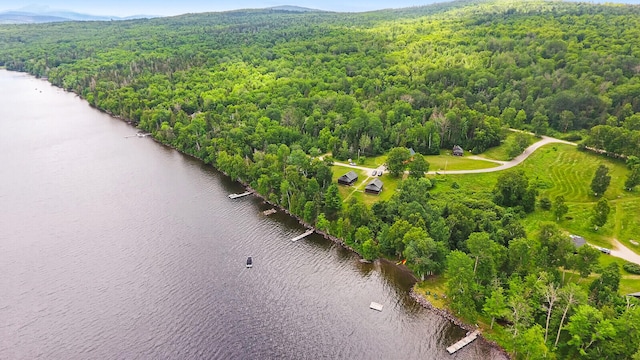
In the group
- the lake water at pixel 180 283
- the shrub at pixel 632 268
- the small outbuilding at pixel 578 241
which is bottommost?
the lake water at pixel 180 283

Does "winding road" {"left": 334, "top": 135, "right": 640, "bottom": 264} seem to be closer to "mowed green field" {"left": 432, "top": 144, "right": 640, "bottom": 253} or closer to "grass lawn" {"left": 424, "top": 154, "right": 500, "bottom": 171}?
"mowed green field" {"left": 432, "top": 144, "right": 640, "bottom": 253}

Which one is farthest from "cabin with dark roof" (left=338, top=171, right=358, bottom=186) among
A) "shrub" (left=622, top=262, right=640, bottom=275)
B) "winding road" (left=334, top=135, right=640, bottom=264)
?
"shrub" (left=622, top=262, right=640, bottom=275)

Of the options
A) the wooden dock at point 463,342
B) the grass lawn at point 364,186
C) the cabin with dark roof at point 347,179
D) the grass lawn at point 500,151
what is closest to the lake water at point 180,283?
the wooden dock at point 463,342

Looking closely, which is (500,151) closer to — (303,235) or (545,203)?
(545,203)

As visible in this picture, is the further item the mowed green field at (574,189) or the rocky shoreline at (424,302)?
the mowed green field at (574,189)

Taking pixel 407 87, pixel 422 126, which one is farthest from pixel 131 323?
pixel 407 87

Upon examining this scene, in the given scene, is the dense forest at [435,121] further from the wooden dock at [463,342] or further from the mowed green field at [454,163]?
the mowed green field at [454,163]
